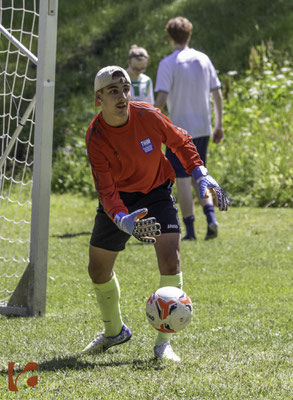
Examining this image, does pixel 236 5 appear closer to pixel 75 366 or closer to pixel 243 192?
pixel 243 192

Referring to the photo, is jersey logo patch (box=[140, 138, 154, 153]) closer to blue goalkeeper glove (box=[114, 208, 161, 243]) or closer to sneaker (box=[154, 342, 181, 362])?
blue goalkeeper glove (box=[114, 208, 161, 243])

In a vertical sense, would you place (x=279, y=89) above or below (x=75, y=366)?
above

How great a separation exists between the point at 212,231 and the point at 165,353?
4520mm

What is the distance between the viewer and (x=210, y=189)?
4746mm

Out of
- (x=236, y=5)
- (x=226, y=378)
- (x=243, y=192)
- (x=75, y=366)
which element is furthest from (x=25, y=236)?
(x=236, y=5)

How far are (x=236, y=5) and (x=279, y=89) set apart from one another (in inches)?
176

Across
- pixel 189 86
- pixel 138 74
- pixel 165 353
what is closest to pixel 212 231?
pixel 189 86

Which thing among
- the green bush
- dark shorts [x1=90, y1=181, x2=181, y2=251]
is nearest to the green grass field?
dark shorts [x1=90, y1=181, x2=181, y2=251]

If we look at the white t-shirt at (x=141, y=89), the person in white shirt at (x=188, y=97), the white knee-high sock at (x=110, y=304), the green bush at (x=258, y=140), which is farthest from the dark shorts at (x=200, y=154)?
the white knee-high sock at (x=110, y=304)

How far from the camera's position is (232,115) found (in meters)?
13.2

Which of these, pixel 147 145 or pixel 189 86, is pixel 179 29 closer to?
pixel 189 86

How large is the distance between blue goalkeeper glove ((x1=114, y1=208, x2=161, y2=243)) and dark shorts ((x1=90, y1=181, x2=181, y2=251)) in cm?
47

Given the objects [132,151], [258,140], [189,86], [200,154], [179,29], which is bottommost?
[132,151]

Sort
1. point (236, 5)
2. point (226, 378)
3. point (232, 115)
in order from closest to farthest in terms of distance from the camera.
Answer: point (226, 378), point (232, 115), point (236, 5)
